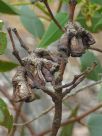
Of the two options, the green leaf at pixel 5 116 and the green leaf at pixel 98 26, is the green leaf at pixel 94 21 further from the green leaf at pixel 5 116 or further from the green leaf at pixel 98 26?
the green leaf at pixel 5 116

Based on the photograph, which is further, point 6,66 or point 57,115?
point 6,66

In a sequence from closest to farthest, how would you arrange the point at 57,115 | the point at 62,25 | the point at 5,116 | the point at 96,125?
1. the point at 57,115
2. the point at 5,116
3. the point at 62,25
4. the point at 96,125

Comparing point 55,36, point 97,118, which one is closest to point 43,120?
point 97,118

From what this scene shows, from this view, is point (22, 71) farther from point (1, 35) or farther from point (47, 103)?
point (47, 103)

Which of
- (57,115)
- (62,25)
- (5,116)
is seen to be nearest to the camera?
(57,115)

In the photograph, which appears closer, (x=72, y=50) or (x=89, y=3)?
(x=72, y=50)

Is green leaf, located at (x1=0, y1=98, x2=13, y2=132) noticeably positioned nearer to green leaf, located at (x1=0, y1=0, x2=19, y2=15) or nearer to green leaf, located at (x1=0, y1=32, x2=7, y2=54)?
green leaf, located at (x1=0, y1=32, x2=7, y2=54)

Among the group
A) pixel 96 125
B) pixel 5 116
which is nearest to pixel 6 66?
pixel 5 116

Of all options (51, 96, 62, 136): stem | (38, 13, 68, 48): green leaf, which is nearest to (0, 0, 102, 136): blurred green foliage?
(38, 13, 68, 48): green leaf

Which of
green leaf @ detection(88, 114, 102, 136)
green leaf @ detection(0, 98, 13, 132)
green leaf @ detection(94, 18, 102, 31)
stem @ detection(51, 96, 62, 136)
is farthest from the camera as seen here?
green leaf @ detection(88, 114, 102, 136)

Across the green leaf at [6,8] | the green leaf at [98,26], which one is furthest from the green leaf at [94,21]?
the green leaf at [6,8]

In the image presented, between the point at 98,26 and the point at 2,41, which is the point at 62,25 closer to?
the point at 98,26
